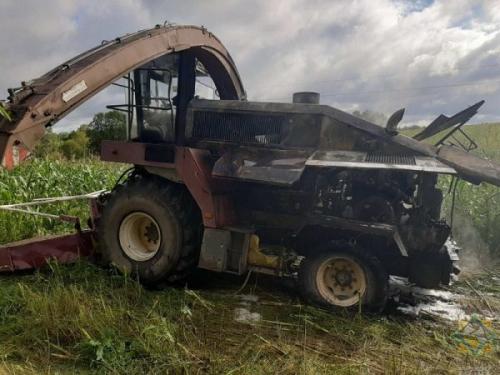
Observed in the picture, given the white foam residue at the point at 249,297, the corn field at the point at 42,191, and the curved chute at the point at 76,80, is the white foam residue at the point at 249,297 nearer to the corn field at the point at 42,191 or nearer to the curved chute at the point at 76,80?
the curved chute at the point at 76,80

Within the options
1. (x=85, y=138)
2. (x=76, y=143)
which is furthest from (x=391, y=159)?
(x=85, y=138)

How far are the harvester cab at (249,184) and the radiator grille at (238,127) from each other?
0.01 metres

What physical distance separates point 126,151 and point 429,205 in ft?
11.2

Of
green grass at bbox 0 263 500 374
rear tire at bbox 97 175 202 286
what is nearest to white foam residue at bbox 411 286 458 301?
green grass at bbox 0 263 500 374

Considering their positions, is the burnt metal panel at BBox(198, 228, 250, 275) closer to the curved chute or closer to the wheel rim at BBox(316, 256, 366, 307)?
the wheel rim at BBox(316, 256, 366, 307)

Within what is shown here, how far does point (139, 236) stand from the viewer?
5.12 m

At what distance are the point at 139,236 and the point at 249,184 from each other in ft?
4.84

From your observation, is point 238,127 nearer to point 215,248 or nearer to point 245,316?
point 215,248

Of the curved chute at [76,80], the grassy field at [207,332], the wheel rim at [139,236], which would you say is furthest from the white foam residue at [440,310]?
the curved chute at [76,80]

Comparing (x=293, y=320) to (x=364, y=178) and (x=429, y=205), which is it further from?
(x=429, y=205)

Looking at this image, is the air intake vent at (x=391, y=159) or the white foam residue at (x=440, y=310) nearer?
the air intake vent at (x=391, y=159)

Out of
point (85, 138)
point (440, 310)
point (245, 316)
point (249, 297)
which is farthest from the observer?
point (85, 138)

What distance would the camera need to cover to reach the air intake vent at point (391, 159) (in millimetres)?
4039

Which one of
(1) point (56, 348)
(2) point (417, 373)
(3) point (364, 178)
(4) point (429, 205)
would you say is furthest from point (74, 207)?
(2) point (417, 373)
